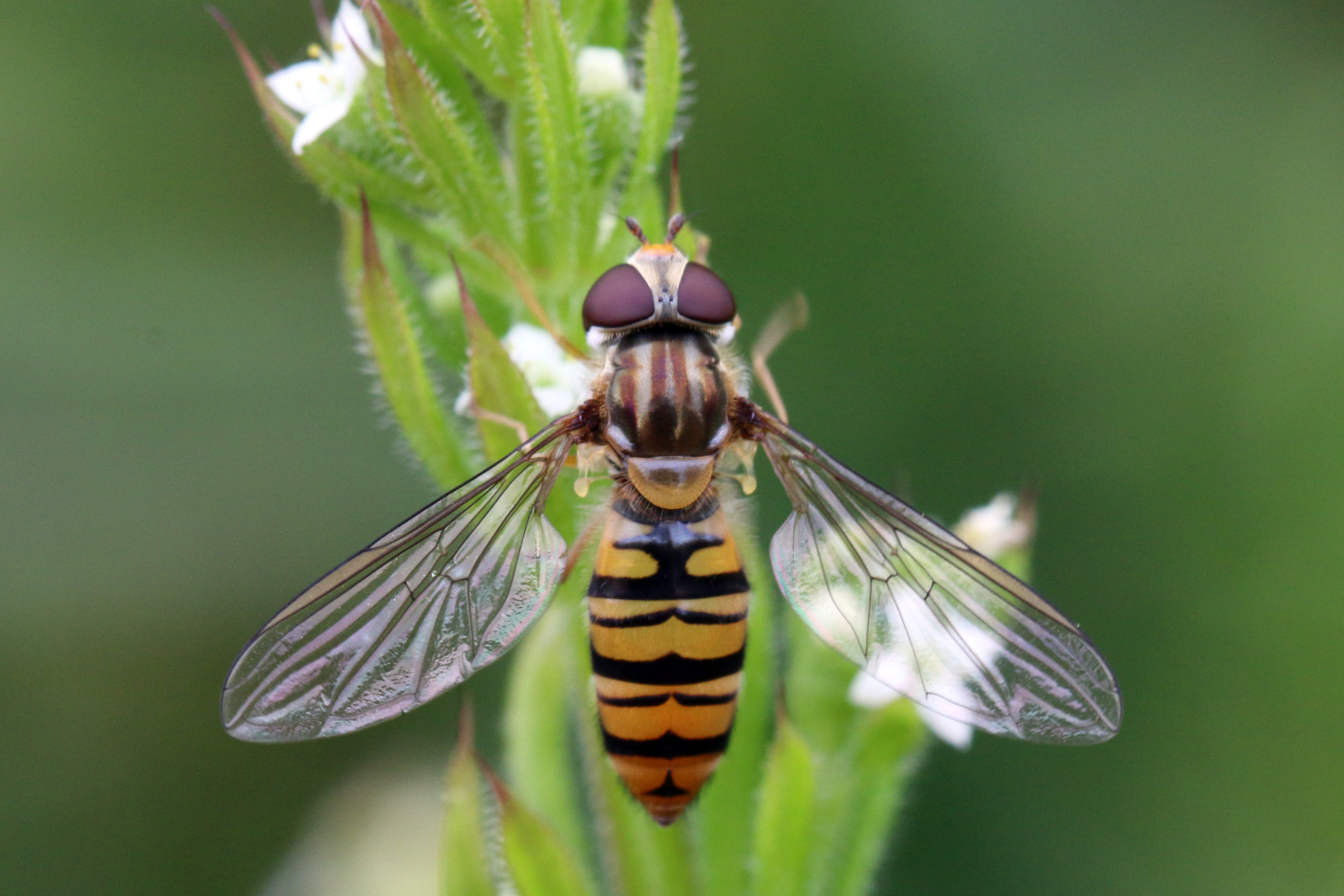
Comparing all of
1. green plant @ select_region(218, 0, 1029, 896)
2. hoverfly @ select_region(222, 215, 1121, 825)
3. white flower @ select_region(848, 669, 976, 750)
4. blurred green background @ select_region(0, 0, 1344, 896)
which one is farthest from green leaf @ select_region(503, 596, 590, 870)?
blurred green background @ select_region(0, 0, 1344, 896)

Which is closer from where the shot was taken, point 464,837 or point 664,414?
point 464,837

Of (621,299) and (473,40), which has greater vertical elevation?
(473,40)

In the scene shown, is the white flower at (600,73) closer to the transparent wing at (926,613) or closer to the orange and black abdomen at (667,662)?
the transparent wing at (926,613)

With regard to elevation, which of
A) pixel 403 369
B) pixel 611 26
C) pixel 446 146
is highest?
pixel 611 26

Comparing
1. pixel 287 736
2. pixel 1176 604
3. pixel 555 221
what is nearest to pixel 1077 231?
pixel 1176 604

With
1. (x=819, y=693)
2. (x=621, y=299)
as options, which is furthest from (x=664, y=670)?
(x=621, y=299)

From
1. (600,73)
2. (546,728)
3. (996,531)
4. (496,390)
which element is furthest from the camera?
(996,531)

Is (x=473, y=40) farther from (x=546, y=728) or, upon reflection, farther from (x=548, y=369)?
(x=546, y=728)

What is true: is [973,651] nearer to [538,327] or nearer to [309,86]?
[538,327]

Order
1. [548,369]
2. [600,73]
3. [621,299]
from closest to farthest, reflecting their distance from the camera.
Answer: [621,299] → [600,73] → [548,369]
